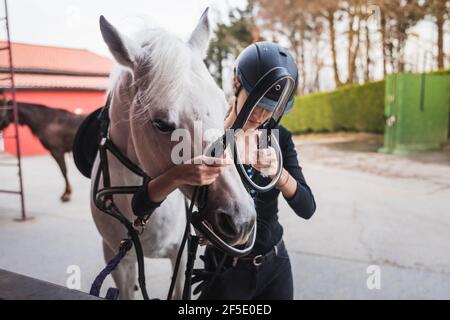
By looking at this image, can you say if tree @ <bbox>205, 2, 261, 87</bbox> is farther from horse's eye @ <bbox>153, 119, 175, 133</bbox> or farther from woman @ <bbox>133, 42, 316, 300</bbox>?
horse's eye @ <bbox>153, 119, 175, 133</bbox>

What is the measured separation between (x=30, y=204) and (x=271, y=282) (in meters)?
4.36

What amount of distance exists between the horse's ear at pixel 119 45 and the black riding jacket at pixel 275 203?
480mm

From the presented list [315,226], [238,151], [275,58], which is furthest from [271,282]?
[315,226]

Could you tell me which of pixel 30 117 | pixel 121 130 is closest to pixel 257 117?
pixel 121 130

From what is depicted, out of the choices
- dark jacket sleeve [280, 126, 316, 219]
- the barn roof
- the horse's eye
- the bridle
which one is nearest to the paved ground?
the bridle

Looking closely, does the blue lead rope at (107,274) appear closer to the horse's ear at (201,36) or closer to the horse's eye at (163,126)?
the horse's eye at (163,126)

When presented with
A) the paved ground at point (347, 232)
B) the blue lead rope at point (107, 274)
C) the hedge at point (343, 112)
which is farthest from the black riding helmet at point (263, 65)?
the hedge at point (343, 112)

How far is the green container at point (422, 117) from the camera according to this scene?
2487mm

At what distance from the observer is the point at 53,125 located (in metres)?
4.58

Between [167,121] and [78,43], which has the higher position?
[78,43]
